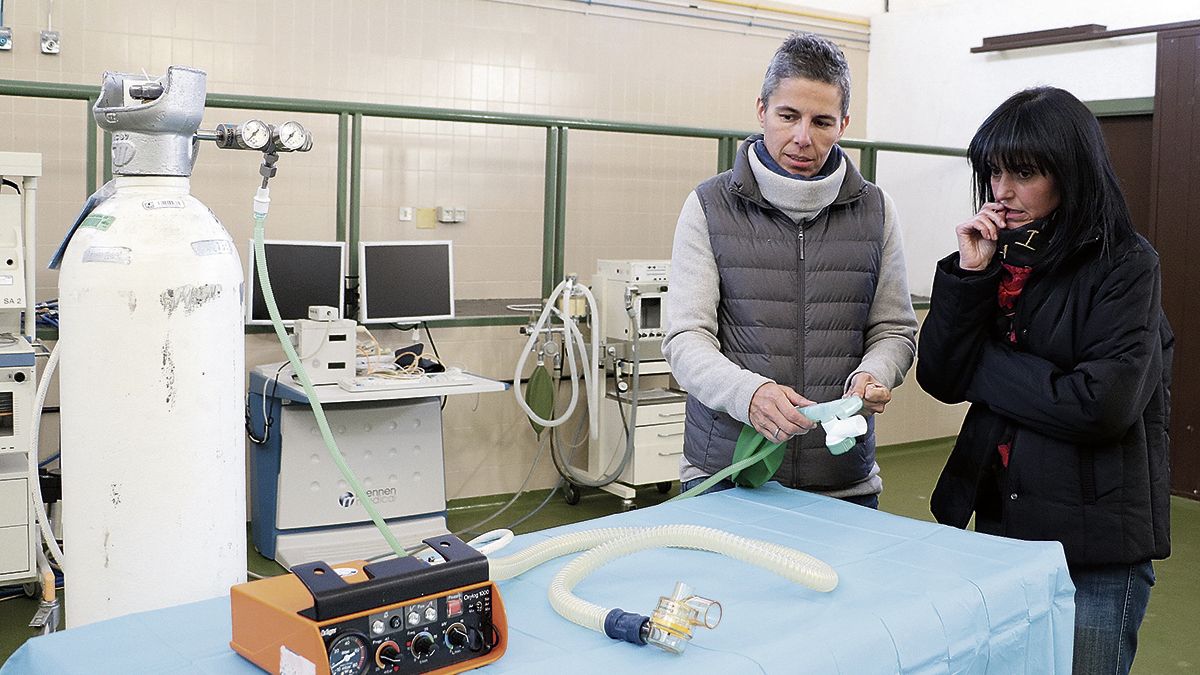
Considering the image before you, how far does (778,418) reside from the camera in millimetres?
1805

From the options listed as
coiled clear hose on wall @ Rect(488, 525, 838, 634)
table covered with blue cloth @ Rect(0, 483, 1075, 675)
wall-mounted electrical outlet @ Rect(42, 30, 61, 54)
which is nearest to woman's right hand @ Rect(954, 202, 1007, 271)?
table covered with blue cloth @ Rect(0, 483, 1075, 675)

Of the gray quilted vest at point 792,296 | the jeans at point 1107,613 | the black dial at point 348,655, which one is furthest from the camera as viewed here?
the gray quilted vest at point 792,296

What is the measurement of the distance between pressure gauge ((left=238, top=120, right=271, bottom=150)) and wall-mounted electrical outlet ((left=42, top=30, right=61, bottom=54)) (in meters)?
3.73

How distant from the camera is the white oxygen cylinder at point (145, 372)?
5.08ft

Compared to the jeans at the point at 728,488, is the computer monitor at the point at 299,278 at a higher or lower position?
higher

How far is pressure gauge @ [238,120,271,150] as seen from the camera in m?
1.63

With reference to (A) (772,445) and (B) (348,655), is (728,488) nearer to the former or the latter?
(A) (772,445)

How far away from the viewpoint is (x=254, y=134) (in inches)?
64.4

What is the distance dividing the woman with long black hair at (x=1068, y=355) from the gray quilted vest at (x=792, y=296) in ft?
0.65

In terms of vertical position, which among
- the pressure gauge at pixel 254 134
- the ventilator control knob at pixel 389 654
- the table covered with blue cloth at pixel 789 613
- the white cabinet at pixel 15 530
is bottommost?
the white cabinet at pixel 15 530

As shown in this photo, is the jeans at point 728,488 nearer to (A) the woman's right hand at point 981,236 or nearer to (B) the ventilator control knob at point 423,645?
(A) the woman's right hand at point 981,236

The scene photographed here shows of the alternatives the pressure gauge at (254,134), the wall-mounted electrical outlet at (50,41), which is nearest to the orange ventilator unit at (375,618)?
the pressure gauge at (254,134)

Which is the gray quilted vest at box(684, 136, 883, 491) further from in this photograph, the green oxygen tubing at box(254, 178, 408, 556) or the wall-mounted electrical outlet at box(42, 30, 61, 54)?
the wall-mounted electrical outlet at box(42, 30, 61, 54)

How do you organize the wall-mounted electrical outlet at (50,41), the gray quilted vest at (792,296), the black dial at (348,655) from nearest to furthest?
1. the black dial at (348,655)
2. the gray quilted vest at (792,296)
3. the wall-mounted electrical outlet at (50,41)
